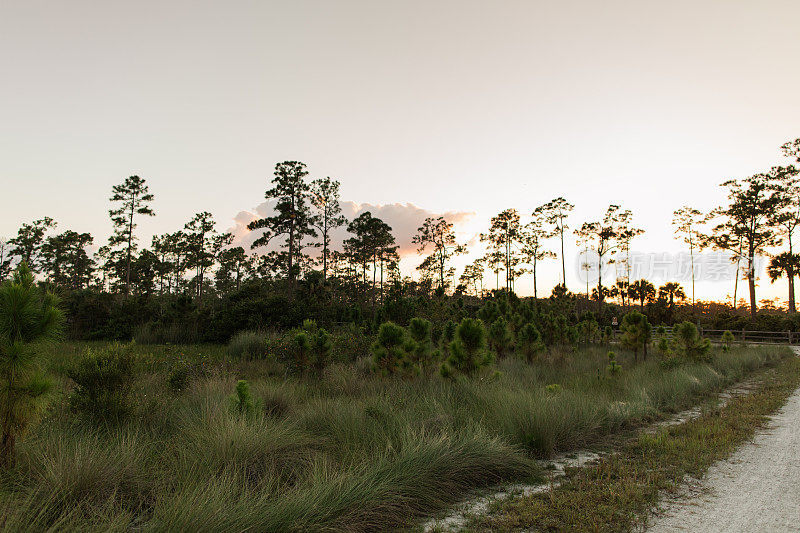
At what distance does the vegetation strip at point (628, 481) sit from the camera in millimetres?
3361

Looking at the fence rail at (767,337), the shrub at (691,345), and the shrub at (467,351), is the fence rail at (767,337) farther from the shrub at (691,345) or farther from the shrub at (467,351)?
the shrub at (467,351)

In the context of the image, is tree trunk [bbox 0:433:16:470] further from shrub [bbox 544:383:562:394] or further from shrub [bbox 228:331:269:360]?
Answer: shrub [bbox 228:331:269:360]

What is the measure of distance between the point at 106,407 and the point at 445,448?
401 centimetres

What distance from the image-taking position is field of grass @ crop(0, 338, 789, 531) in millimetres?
2945

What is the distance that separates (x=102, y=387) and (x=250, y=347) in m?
11.5

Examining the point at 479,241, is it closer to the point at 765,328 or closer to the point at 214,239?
the point at 765,328

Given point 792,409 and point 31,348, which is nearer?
point 31,348

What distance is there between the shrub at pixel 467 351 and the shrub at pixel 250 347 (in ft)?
27.2

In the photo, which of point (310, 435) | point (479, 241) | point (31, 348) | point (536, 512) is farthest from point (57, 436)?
point (479, 241)

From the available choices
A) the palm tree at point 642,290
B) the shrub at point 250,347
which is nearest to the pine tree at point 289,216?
the shrub at point 250,347

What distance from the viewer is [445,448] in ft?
14.1

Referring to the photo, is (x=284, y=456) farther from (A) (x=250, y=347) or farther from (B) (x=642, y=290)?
(B) (x=642, y=290)

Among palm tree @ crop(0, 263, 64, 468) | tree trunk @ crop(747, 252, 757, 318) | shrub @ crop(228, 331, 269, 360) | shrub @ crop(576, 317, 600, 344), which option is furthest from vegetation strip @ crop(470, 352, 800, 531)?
tree trunk @ crop(747, 252, 757, 318)

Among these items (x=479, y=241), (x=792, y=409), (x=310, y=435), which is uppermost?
(x=479, y=241)
